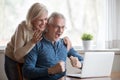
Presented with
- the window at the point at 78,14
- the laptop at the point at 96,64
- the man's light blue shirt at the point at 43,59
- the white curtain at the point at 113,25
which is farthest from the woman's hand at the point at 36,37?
the white curtain at the point at 113,25

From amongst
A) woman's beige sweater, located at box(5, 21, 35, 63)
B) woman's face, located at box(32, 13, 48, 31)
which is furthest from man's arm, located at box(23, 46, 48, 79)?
woman's face, located at box(32, 13, 48, 31)

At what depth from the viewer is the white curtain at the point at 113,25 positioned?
10.3 feet

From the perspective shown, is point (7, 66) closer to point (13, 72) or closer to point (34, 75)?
point (13, 72)

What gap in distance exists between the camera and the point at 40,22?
1.85 m

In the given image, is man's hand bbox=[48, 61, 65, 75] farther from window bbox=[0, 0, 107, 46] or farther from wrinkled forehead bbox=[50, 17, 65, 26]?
window bbox=[0, 0, 107, 46]

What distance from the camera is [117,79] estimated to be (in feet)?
6.60

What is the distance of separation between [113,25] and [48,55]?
5.25 feet

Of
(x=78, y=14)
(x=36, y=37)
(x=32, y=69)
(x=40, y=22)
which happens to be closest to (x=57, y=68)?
(x=32, y=69)

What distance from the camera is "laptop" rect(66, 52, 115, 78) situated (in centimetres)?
194

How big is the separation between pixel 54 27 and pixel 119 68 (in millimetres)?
1669

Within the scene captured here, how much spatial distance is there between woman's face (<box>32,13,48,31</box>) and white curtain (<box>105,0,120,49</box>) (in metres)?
1.45

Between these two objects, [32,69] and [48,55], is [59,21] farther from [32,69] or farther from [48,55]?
[32,69]

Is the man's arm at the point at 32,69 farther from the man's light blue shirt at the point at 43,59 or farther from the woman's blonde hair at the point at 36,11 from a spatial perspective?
the woman's blonde hair at the point at 36,11

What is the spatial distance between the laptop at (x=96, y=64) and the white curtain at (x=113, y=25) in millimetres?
1092
